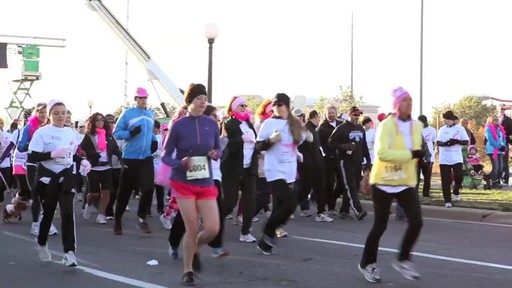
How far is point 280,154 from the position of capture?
28.3 ft

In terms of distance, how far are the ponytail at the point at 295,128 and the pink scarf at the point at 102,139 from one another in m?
4.67

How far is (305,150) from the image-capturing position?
11.6 metres

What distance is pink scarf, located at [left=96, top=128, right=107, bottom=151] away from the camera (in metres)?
12.4

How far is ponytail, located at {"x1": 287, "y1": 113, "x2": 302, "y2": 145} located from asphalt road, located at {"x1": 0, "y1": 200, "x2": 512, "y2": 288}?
4.51 ft

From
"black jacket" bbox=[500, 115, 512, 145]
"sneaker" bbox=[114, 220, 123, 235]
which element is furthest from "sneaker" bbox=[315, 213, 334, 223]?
"black jacket" bbox=[500, 115, 512, 145]

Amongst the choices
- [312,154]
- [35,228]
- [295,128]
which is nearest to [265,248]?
[295,128]

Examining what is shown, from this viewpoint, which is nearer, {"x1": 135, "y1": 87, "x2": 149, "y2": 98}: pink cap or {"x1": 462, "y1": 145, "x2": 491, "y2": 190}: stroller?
{"x1": 135, "y1": 87, "x2": 149, "y2": 98}: pink cap

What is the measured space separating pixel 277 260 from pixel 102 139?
5167 millimetres

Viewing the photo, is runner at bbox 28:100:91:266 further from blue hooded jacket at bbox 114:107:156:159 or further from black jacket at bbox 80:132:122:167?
black jacket at bbox 80:132:122:167

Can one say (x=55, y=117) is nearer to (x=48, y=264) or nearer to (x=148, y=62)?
(x=48, y=264)

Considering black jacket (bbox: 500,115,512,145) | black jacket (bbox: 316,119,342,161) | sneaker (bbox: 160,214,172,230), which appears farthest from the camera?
black jacket (bbox: 500,115,512,145)

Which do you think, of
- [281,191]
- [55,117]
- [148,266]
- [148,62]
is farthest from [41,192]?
[148,62]

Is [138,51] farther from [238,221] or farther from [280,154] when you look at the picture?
[280,154]

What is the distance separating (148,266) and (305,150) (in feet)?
13.7
